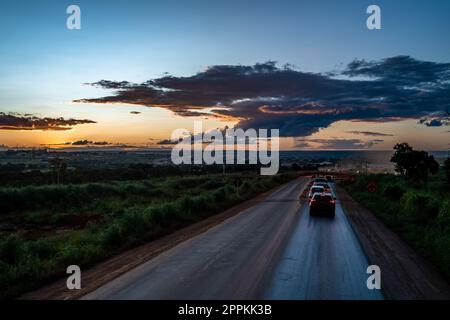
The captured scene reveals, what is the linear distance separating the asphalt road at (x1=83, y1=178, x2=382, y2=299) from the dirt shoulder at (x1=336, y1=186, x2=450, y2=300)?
0.47m

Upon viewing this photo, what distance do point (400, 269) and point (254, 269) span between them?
12.8 feet

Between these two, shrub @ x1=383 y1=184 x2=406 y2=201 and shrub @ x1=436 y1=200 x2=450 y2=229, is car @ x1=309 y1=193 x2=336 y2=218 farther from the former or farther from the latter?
shrub @ x1=383 y1=184 x2=406 y2=201

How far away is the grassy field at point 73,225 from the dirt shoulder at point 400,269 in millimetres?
8033

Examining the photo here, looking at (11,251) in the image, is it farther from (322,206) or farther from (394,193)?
(394,193)

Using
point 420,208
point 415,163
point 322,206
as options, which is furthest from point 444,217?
point 415,163

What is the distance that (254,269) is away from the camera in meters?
11.5

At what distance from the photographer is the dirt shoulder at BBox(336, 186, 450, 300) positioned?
9570mm

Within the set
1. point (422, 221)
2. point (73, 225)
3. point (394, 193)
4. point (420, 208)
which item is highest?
point (420, 208)

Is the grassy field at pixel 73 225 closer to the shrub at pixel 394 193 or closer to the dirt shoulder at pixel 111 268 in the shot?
the dirt shoulder at pixel 111 268

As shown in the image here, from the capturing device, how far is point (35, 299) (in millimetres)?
9258
